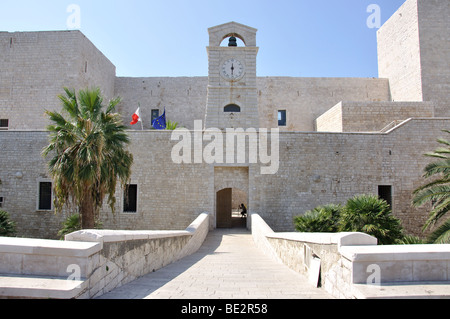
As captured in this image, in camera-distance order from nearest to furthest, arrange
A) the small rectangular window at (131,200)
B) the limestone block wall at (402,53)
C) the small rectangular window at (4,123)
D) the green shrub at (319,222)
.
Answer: the green shrub at (319,222), the small rectangular window at (131,200), the limestone block wall at (402,53), the small rectangular window at (4,123)

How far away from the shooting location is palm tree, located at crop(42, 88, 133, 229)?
855 cm

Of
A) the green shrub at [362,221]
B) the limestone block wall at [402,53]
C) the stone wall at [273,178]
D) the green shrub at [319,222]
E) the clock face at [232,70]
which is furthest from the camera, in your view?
the limestone block wall at [402,53]

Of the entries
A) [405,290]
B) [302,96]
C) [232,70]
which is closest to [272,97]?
[302,96]

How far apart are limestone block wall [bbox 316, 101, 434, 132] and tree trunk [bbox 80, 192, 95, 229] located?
12580 millimetres

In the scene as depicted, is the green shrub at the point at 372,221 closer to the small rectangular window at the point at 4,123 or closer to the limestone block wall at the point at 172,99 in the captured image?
the limestone block wall at the point at 172,99

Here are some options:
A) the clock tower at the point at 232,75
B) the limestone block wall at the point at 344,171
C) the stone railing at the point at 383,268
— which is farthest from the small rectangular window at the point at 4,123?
the stone railing at the point at 383,268

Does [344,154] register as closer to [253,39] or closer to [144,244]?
[253,39]

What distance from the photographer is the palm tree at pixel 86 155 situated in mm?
8547

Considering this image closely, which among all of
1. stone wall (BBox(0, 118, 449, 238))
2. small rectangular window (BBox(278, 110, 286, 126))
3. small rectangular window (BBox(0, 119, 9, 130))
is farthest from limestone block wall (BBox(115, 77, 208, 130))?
stone wall (BBox(0, 118, 449, 238))

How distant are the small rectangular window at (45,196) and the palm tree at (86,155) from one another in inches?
235

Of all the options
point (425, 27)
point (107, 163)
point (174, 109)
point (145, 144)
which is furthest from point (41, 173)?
point (425, 27)

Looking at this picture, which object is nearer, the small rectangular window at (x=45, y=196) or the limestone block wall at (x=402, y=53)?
the small rectangular window at (x=45, y=196)

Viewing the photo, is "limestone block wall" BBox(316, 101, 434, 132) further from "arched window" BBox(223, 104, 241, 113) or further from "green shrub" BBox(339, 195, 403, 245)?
"green shrub" BBox(339, 195, 403, 245)

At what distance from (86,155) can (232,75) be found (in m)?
8.40
